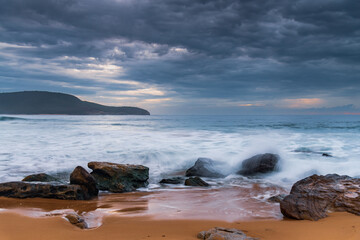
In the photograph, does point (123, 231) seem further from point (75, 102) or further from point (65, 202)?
point (75, 102)

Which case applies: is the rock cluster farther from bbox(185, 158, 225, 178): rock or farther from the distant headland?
the distant headland

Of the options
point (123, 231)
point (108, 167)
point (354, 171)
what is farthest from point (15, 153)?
point (354, 171)

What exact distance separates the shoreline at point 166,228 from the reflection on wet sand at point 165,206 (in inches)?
13.6

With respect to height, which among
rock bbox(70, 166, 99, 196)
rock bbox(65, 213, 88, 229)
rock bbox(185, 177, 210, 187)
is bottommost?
rock bbox(185, 177, 210, 187)

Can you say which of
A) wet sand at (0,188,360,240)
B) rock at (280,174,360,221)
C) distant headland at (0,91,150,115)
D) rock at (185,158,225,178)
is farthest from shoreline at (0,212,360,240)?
distant headland at (0,91,150,115)

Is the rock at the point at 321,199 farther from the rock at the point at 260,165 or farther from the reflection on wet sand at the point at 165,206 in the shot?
the rock at the point at 260,165

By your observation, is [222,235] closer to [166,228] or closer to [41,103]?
[166,228]

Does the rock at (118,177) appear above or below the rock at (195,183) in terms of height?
above

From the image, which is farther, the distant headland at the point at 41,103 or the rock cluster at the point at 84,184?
the distant headland at the point at 41,103

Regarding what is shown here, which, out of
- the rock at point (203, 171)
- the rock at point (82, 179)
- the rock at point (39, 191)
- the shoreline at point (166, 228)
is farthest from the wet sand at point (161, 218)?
the rock at point (203, 171)

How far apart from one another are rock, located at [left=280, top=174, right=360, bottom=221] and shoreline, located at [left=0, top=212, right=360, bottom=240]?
0.49 ft

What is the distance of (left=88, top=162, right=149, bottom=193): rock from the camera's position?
6.14 metres

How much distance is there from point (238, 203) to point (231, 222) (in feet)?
4.27

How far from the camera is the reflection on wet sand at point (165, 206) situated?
14.0ft
